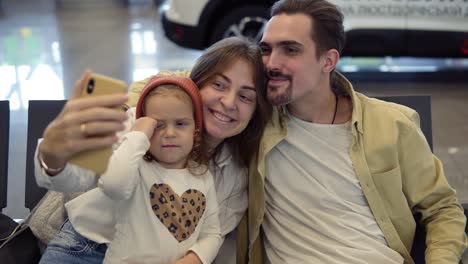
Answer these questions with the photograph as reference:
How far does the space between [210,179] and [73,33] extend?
6.01 m

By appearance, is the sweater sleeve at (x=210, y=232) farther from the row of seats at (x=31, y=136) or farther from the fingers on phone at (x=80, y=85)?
the row of seats at (x=31, y=136)

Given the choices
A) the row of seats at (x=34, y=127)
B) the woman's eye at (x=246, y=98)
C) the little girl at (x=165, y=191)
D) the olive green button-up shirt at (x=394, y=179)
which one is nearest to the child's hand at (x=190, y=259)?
the little girl at (x=165, y=191)

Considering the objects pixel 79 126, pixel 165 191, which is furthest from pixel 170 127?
pixel 79 126

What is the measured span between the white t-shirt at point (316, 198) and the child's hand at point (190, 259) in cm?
40

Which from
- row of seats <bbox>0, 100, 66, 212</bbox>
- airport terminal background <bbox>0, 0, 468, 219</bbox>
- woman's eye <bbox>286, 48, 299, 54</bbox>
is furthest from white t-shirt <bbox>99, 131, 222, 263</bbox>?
airport terminal background <bbox>0, 0, 468, 219</bbox>

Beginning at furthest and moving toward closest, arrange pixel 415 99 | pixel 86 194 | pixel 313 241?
pixel 415 99 < pixel 313 241 < pixel 86 194

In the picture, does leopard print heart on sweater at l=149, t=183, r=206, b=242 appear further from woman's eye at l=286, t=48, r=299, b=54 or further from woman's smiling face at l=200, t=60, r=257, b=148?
woman's eye at l=286, t=48, r=299, b=54

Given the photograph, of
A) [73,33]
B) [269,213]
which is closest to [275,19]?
[269,213]

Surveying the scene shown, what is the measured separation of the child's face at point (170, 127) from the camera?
66.2 inches

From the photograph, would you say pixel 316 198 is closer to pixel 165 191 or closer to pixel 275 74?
pixel 275 74

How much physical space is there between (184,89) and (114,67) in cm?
429

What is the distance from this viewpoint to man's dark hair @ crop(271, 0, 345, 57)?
2.00 meters

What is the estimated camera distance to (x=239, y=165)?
1.97 metres

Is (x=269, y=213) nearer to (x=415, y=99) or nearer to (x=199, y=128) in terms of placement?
(x=199, y=128)
